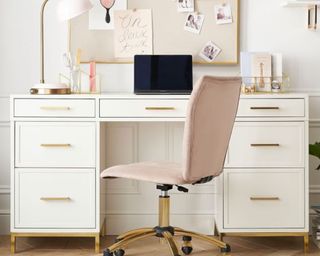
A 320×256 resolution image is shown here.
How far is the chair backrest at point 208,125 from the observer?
3014 mm

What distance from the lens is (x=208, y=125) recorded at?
3107 mm

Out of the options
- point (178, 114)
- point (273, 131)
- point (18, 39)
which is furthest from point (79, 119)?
point (273, 131)

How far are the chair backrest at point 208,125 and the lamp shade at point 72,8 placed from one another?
93 cm

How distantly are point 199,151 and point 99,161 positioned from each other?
2.11 ft

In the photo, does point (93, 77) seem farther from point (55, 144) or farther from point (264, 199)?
point (264, 199)

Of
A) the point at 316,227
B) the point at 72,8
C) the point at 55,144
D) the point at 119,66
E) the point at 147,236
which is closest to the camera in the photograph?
the point at 147,236

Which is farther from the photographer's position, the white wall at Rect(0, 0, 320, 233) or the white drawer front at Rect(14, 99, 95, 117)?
the white wall at Rect(0, 0, 320, 233)

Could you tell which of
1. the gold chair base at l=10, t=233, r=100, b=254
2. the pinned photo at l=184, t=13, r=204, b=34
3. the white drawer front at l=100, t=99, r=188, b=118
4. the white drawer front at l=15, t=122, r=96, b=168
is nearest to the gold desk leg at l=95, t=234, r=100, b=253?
the gold chair base at l=10, t=233, r=100, b=254

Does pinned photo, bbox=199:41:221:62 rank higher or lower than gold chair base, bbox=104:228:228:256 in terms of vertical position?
higher

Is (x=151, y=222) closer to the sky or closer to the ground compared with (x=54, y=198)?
closer to the ground

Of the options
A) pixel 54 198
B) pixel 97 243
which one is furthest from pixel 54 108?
pixel 97 243

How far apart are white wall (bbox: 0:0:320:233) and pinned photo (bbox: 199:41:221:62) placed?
0.20 feet

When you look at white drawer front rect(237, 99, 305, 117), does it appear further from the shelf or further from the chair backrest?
the shelf

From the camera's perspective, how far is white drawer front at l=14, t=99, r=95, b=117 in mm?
3428
